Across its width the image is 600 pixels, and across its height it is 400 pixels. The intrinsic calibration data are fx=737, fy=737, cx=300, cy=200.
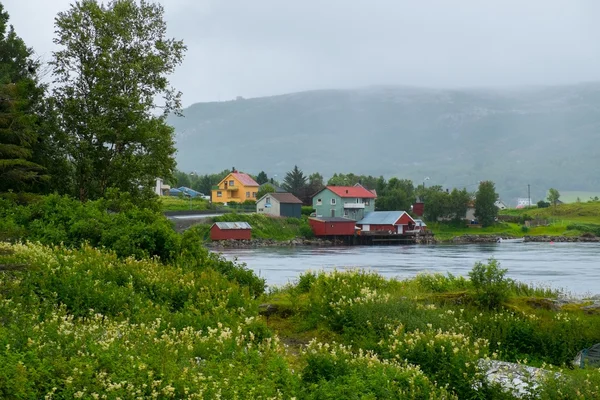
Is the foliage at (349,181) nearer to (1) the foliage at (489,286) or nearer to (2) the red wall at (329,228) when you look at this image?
(2) the red wall at (329,228)

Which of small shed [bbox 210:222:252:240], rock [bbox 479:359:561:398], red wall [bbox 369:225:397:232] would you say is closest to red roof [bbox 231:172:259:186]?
red wall [bbox 369:225:397:232]

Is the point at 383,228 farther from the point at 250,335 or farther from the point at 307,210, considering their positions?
the point at 250,335

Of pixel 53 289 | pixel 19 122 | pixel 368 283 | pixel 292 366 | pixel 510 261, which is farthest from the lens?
pixel 510 261

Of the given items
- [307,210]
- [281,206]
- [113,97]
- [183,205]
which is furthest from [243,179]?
[113,97]

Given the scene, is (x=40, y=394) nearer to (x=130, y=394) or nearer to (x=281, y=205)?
(x=130, y=394)

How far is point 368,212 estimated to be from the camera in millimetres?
121562

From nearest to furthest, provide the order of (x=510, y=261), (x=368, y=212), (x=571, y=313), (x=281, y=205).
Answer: (x=571, y=313) → (x=510, y=261) → (x=281, y=205) → (x=368, y=212)

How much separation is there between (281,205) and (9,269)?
97.8 m

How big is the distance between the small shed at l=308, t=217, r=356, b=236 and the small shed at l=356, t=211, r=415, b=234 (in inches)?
360

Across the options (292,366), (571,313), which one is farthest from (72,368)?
(571,313)

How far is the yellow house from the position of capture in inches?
5576

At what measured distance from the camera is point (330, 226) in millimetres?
102375

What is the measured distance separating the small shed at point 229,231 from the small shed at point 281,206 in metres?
18.8

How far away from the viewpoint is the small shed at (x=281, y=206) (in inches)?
4294
